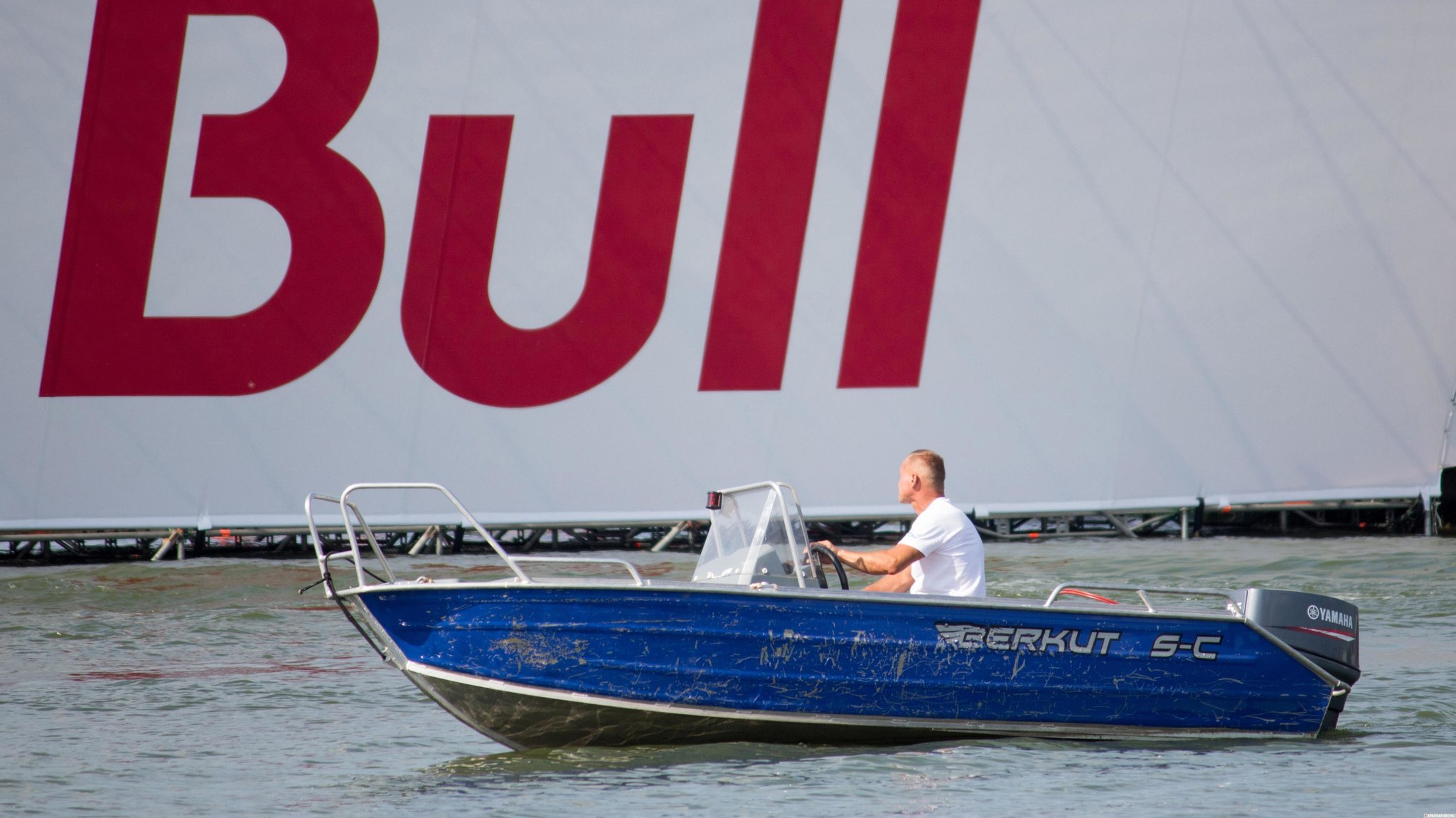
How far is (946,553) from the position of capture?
575cm

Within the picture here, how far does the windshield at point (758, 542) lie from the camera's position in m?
5.55

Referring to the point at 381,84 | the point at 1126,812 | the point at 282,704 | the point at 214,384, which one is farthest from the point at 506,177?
the point at 1126,812

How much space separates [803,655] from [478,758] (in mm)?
1432

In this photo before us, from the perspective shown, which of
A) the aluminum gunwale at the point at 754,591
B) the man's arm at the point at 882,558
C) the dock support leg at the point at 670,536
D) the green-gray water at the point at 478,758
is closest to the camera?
the green-gray water at the point at 478,758

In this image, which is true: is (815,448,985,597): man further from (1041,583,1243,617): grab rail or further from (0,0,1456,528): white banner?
(0,0,1456,528): white banner

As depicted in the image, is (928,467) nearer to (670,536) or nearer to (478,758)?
(478,758)

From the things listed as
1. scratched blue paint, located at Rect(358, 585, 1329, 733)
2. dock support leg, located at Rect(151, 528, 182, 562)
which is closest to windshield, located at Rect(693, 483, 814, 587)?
scratched blue paint, located at Rect(358, 585, 1329, 733)

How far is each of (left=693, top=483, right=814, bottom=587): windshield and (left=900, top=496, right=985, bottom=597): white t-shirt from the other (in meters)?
0.48

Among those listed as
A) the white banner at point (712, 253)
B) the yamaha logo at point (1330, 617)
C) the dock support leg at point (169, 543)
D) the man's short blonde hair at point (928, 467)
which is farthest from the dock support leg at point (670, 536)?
the yamaha logo at point (1330, 617)

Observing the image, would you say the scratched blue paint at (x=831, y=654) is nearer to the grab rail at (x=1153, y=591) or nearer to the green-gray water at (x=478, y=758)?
the grab rail at (x=1153, y=591)

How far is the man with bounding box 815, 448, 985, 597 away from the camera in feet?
18.6

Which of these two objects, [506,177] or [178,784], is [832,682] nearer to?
[178,784]

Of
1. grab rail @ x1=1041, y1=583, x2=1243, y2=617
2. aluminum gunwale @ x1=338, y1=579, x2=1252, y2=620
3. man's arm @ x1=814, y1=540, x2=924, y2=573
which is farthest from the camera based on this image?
man's arm @ x1=814, y1=540, x2=924, y2=573

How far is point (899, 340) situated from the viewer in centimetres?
1287
